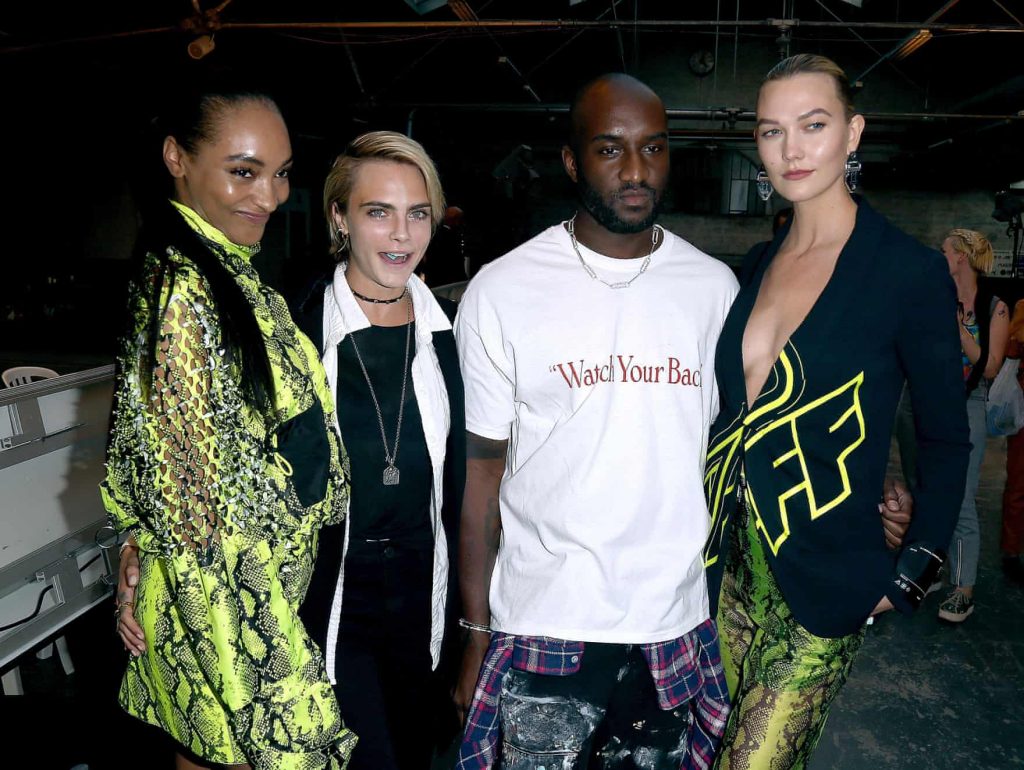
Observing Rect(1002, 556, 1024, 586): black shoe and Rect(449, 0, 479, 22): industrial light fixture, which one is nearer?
Rect(1002, 556, 1024, 586): black shoe

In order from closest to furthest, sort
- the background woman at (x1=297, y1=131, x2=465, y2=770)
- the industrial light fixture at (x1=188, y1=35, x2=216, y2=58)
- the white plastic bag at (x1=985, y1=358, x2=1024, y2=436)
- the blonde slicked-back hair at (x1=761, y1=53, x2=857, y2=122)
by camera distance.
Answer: the blonde slicked-back hair at (x1=761, y1=53, x2=857, y2=122) < the background woman at (x1=297, y1=131, x2=465, y2=770) < the white plastic bag at (x1=985, y1=358, x2=1024, y2=436) < the industrial light fixture at (x1=188, y1=35, x2=216, y2=58)

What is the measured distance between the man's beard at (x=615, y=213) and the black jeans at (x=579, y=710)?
0.86m

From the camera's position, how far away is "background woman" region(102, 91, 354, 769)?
1.14 m

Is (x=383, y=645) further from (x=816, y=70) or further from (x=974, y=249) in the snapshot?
(x=974, y=249)

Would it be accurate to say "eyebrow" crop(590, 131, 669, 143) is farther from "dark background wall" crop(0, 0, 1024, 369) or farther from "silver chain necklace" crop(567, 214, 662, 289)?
"dark background wall" crop(0, 0, 1024, 369)

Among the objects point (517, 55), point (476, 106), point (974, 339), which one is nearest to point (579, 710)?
point (974, 339)

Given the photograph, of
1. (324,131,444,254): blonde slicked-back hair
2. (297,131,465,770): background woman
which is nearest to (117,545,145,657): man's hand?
(297,131,465,770): background woman

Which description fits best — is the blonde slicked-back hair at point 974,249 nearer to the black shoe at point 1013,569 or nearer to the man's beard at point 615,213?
the black shoe at point 1013,569

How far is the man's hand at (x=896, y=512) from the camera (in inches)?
56.0

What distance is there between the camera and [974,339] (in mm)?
3195

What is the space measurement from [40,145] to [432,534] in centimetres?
1081

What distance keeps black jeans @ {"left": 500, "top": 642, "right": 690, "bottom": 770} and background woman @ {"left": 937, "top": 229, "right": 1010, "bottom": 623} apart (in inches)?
95.5

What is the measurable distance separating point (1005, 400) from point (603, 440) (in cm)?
311

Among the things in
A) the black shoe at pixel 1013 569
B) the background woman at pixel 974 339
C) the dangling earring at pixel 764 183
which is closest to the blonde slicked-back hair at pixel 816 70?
the dangling earring at pixel 764 183
